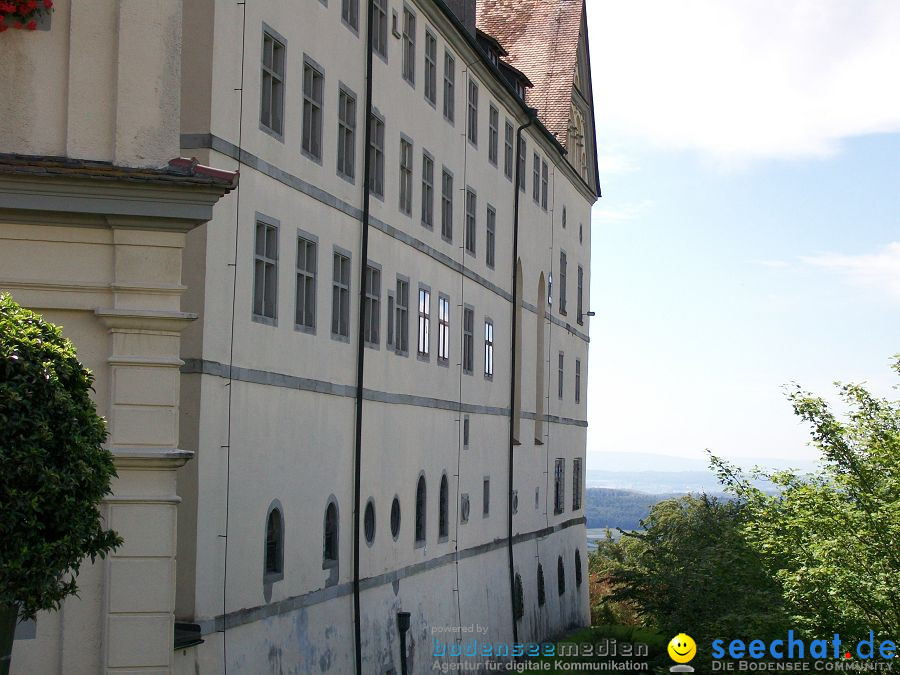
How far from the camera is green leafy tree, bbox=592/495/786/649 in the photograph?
1181 inches

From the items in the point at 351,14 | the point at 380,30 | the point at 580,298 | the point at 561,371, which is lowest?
the point at 561,371

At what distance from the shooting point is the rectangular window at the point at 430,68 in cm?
2997

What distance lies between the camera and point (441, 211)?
31.1 meters

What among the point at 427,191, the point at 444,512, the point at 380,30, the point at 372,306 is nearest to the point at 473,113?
the point at 427,191

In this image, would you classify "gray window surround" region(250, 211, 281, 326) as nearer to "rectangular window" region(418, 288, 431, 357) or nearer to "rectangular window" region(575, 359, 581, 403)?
"rectangular window" region(418, 288, 431, 357)

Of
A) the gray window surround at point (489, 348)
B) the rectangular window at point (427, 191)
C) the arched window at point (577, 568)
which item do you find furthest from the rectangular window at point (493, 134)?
the arched window at point (577, 568)

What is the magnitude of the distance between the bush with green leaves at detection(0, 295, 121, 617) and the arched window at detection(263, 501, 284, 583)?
8.98 meters

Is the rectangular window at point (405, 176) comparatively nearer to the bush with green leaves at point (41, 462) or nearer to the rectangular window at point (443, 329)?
Answer: the rectangular window at point (443, 329)

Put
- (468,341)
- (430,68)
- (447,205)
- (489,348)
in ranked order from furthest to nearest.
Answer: (489,348)
(468,341)
(447,205)
(430,68)

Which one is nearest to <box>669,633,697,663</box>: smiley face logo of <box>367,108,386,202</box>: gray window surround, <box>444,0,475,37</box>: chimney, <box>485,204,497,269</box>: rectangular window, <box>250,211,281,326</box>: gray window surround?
<box>485,204,497,269</box>: rectangular window

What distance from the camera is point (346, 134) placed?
24688 mm

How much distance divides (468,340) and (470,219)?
2.77 m

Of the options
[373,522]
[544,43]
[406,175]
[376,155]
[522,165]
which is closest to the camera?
[373,522]

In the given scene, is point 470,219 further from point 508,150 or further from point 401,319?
point 401,319
